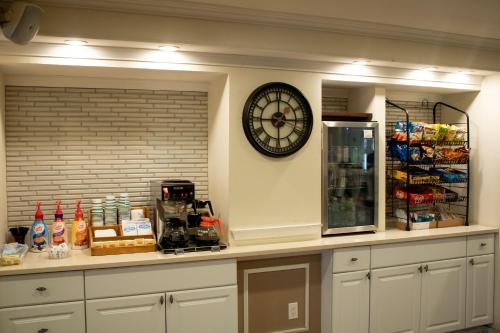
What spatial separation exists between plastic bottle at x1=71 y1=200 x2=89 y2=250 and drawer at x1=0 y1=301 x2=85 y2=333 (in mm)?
439

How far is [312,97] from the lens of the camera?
119 inches

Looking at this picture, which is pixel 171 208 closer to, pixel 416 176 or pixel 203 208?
pixel 203 208

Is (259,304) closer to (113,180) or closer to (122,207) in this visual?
(122,207)

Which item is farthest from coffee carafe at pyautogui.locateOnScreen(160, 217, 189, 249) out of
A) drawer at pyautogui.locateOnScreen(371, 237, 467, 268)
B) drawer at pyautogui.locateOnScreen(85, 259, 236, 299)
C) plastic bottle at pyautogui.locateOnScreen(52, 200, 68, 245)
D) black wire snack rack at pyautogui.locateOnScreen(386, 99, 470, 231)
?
black wire snack rack at pyautogui.locateOnScreen(386, 99, 470, 231)

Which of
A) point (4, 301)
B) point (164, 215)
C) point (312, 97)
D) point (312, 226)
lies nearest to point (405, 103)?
point (312, 97)

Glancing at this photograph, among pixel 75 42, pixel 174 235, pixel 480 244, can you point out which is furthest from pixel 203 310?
pixel 480 244

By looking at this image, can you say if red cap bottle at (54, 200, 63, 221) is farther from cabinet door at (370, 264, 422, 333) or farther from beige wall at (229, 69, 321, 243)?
cabinet door at (370, 264, 422, 333)

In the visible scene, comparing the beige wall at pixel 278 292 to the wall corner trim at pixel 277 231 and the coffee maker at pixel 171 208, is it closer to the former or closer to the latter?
the wall corner trim at pixel 277 231

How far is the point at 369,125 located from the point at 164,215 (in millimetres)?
1682

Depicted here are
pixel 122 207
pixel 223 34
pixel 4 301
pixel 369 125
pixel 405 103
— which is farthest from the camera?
pixel 405 103

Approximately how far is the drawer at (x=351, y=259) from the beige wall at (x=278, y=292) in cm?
21

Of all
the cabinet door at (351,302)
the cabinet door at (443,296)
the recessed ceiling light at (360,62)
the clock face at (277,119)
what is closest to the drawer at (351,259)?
the cabinet door at (351,302)

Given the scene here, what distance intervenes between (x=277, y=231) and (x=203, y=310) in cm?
72

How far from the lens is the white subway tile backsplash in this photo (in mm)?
2836
